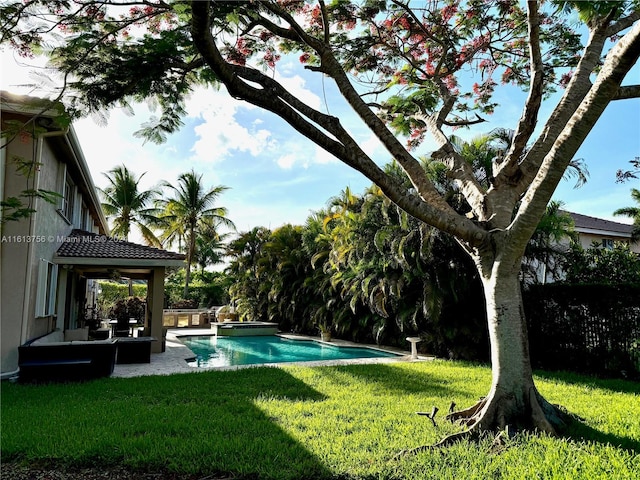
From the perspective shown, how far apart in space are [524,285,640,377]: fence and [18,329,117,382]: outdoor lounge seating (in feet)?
38.9

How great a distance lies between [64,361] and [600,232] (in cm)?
2668

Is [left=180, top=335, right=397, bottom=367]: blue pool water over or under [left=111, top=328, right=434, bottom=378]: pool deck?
under

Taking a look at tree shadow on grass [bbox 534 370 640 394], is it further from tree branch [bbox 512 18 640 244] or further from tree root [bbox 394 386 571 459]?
tree branch [bbox 512 18 640 244]

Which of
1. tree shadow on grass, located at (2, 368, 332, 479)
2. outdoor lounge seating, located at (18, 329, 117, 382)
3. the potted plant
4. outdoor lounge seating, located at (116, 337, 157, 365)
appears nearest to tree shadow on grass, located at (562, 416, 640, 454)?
tree shadow on grass, located at (2, 368, 332, 479)

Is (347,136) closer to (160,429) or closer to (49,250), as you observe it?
(160,429)

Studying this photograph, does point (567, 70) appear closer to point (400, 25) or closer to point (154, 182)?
point (400, 25)

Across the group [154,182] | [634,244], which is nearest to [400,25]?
[634,244]

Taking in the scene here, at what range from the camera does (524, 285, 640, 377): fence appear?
11.0 m

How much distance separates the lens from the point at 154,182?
1339 inches

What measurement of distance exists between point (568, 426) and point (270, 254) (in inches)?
821

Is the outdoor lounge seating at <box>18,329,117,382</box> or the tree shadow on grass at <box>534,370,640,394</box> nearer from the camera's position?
the tree shadow on grass at <box>534,370,640,394</box>

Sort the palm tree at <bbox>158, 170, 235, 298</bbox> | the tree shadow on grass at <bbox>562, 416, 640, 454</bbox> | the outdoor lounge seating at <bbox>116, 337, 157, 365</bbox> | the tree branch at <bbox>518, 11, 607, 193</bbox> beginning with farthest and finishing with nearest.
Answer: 1. the palm tree at <bbox>158, 170, 235, 298</bbox>
2. the outdoor lounge seating at <bbox>116, 337, 157, 365</bbox>
3. the tree branch at <bbox>518, 11, 607, 193</bbox>
4. the tree shadow on grass at <bbox>562, 416, 640, 454</bbox>

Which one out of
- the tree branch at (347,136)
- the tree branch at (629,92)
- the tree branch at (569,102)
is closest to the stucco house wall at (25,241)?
the tree branch at (347,136)

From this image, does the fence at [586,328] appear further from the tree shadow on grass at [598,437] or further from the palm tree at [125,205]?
the palm tree at [125,205]
